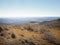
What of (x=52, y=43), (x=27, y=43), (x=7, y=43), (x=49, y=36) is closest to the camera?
(x=7, y=43)

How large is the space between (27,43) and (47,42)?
1.72 m

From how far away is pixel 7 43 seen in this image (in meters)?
8.18

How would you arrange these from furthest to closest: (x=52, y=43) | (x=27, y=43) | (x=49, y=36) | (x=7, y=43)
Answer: (x=49, y=36) < (x=52, y=43) < (x=27, y=43) < (x=7, y=43)

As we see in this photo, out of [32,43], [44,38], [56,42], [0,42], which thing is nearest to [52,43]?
[56,42]

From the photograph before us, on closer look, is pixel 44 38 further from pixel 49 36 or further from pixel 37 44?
pixel 37 44

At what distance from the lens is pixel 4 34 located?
9.77 meters

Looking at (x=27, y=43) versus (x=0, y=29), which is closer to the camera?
(x=27, y=43)

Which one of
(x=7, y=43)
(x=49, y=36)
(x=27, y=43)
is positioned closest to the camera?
(x=7, y=43)

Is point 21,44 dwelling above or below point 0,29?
below

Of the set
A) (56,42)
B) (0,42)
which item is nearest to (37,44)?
(56,42)

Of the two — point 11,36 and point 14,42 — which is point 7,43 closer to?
point 14,42

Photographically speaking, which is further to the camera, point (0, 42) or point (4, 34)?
point (4, 34)

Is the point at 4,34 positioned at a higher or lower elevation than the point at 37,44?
higher

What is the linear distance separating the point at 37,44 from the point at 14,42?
1.65 m
